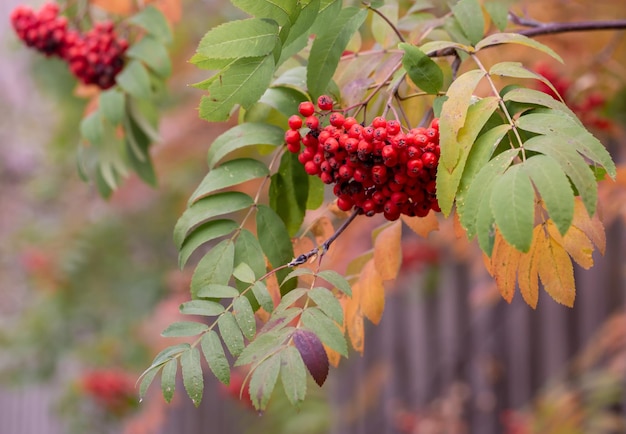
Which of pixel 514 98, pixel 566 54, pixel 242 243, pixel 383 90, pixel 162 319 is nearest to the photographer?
pixel 514 98

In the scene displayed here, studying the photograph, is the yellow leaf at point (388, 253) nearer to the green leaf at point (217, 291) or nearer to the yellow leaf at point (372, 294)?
the yellow leaf at point (372, 294)

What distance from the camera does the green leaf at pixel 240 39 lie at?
84 centimetres

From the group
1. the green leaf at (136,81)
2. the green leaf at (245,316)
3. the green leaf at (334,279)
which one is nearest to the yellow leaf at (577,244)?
the green leaf at (334,279)

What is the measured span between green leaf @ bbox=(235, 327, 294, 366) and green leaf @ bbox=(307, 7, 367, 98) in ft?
1.11

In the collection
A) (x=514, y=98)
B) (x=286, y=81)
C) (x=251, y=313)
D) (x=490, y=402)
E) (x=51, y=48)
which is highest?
(x=51, y=48)

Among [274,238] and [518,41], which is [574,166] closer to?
[518,41]

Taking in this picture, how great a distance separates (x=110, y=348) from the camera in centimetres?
309

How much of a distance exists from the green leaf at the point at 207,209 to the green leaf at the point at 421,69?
285mm

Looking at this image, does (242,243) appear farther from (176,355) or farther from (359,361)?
(359,361)

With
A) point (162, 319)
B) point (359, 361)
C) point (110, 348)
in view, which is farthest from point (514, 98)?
point (359, 361)

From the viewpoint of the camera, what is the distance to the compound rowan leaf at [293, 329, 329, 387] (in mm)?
755

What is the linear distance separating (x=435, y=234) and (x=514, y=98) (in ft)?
7.19

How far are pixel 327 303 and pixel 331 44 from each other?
1.12 feet

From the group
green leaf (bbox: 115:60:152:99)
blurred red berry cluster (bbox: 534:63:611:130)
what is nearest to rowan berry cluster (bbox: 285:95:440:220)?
green leaf (bbox: 115:60:152:99)
